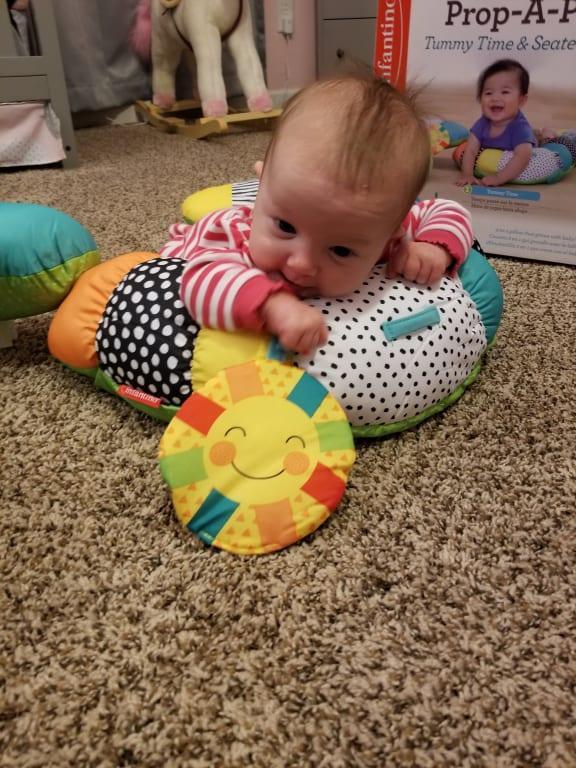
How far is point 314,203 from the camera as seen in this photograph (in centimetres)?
58

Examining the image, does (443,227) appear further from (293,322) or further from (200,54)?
(200,54)

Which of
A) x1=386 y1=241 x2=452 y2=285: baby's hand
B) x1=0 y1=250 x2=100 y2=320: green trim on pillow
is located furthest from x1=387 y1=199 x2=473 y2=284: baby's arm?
x1=0 y1=250 x2=100 y2=320: green trim on pillow

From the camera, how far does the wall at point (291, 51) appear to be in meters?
2.33

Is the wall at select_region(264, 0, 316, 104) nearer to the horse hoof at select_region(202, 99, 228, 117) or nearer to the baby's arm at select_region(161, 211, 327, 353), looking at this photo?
the horse hoof at select_region(202, 99, 228, 117)

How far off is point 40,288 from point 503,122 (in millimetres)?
804

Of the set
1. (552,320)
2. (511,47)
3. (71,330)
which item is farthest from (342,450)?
(511,47)

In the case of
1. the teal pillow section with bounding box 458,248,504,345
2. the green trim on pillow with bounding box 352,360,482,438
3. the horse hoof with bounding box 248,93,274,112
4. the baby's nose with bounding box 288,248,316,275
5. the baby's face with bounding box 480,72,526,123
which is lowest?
the green trim on pillow with bounding box 352,360,482,438

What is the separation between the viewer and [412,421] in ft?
2.22

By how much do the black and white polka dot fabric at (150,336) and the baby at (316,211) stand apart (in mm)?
29

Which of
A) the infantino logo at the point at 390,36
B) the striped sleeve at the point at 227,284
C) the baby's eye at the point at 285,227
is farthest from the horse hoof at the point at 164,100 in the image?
the baby's eye at the point at 285,227

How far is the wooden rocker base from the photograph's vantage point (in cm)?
197

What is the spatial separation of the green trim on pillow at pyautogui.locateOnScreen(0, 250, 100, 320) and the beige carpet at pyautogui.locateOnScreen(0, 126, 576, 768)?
110 millimetres

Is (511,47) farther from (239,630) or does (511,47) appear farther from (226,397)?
(239,630)

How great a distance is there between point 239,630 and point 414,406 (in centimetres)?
31
